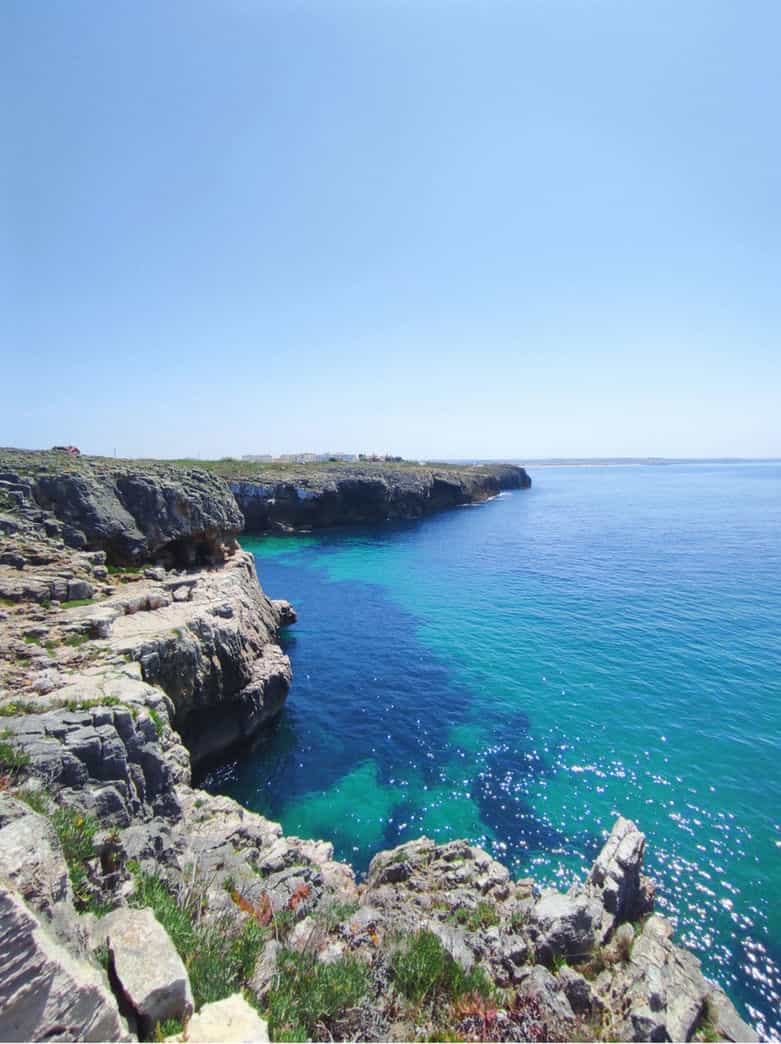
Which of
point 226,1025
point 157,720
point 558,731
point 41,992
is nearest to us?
point 41,992

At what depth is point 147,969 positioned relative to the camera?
21.0ft

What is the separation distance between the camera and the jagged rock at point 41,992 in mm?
4953

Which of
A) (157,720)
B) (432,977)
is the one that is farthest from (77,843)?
(432,977)

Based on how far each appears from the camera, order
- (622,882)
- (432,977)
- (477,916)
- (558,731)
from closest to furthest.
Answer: (432,977) → (477,916) → (622,882) → (558,731)

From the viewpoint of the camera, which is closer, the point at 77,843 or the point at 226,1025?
the point at 226,1025

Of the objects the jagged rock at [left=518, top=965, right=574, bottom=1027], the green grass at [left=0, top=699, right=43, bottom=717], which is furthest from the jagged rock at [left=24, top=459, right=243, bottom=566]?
the jagged rock at [left=518, top=965, right=574, bottom=1027]

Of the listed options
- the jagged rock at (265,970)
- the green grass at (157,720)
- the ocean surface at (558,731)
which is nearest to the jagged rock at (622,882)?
the ocean surface at (558,731)

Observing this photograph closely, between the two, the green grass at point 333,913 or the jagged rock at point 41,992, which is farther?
the green grass at point 333,913

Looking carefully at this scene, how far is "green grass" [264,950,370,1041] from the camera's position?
700 centimetres

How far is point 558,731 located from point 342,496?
68.0m

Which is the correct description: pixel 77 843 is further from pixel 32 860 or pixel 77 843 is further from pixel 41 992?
pixel 41 992

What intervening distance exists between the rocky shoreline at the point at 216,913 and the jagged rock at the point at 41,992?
0.06 feet

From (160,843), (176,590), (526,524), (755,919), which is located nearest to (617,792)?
(755,919)

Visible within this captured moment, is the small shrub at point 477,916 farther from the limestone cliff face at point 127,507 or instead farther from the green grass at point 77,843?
the limestone cliff face at point 127,507
